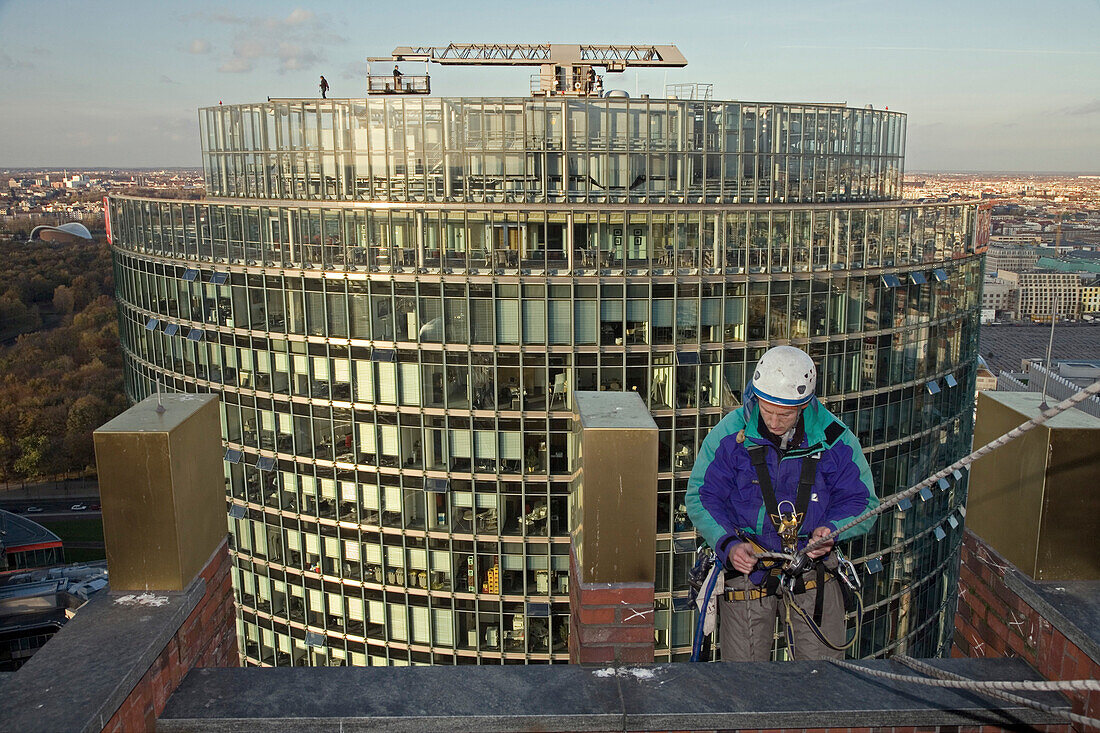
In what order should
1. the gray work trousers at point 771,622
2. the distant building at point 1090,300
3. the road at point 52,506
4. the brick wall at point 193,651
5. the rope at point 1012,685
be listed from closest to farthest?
the rope at point 1012,685 < the brick wall at point 193,651 < the gray work trousers at point 771,622 < the road at point 52,506 < the distant building at point 1090,300

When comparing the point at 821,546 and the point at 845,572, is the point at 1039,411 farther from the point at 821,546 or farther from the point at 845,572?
the point at 821,546

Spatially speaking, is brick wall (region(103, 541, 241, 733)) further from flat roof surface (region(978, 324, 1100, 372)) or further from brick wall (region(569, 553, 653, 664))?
flat roof surface (region(978, 324, 1100, 372))

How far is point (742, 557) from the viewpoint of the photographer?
643 centimetres

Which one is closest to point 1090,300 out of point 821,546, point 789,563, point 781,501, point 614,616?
point 781,501

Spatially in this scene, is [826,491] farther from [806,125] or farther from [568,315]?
[806,125]

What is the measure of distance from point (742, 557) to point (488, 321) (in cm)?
1836

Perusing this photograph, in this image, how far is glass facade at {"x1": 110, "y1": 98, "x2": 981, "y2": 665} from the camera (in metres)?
24.3

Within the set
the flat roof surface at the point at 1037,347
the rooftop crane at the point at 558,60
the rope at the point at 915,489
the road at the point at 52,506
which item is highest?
the rooftop crane at the point at 558,60

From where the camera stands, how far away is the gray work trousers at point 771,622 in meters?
6.96

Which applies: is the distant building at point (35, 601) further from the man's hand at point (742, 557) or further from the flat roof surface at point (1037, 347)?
the flat roof surface at point (1037, 347)

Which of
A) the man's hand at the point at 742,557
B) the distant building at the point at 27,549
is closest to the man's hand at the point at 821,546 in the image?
the man's hand at the point at 742,557

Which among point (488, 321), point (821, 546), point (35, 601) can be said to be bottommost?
point (35, 601)

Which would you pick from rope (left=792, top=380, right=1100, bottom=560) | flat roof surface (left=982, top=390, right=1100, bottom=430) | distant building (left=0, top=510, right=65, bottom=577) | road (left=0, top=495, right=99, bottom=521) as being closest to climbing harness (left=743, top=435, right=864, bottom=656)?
rope (left=792, top=380, right=1100, bottom=560)

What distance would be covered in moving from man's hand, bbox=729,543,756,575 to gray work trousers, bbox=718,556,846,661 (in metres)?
0.54
